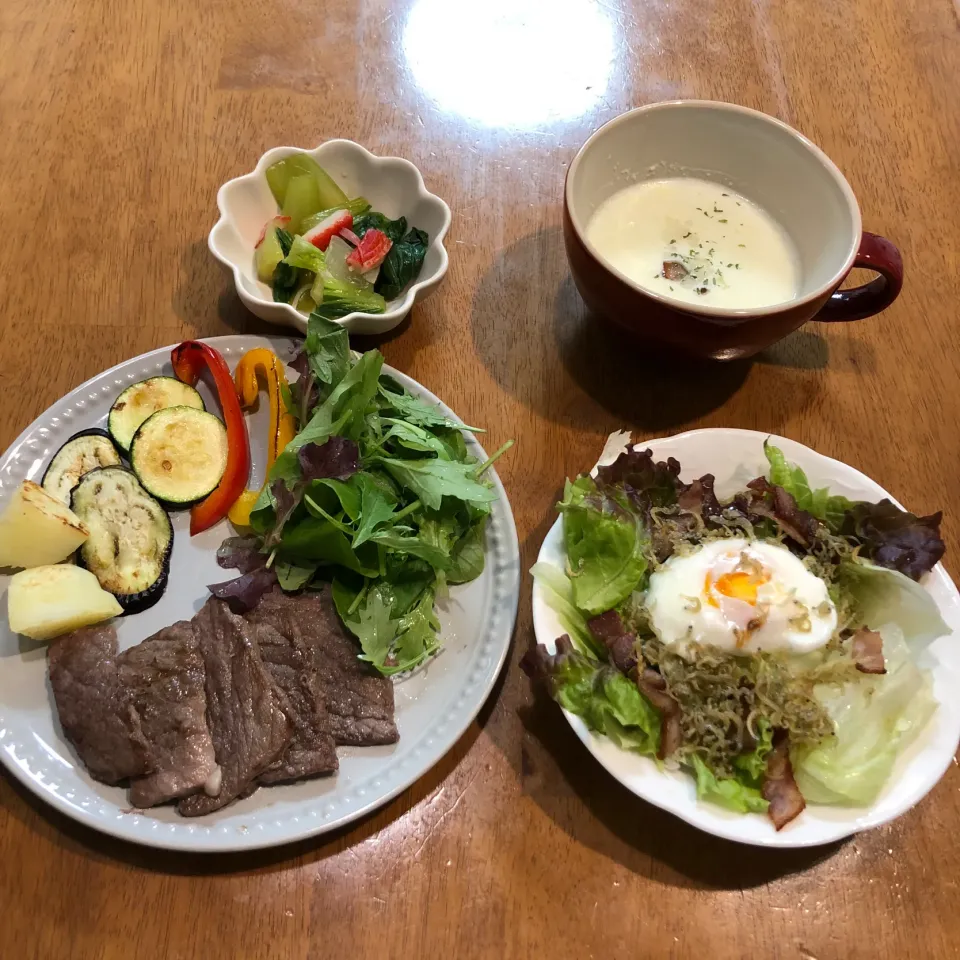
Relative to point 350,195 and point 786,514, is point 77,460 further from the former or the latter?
point 786,514

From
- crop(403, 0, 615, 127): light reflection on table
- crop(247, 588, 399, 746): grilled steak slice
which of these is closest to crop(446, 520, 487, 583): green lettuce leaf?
crop(247, 588, 399, 746): grilled steak slice

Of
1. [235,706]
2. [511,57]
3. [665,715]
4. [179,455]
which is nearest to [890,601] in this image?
[665,715]

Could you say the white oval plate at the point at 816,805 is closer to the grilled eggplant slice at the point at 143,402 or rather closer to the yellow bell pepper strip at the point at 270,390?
the yellow bell pepper strip at the point at 270,390

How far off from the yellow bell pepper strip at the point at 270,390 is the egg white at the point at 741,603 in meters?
0.90

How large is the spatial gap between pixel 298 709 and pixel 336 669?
4.2 inches

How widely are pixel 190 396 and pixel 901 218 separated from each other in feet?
6.74

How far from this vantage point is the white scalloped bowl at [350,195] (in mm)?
1805

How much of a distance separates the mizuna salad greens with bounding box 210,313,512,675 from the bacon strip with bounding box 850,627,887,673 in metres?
0.76

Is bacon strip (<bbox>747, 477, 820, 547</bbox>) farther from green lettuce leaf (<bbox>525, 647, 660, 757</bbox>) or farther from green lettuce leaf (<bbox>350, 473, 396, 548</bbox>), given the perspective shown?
green lettuce leaf (<bbox>350, 473, 396, 548</bbox>)

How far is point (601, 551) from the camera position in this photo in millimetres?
1498

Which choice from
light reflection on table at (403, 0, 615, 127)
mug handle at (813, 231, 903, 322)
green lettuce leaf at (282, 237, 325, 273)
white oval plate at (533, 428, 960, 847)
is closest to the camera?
white oval plate at (533, 428, 960, 847)

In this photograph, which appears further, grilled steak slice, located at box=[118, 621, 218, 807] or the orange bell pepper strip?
the orange bell pepper strip

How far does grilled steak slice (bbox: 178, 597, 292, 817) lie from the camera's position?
1397 millimetres

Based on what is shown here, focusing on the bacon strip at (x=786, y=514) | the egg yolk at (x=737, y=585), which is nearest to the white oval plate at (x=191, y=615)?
the egg yolk at (x=737, y=585)
